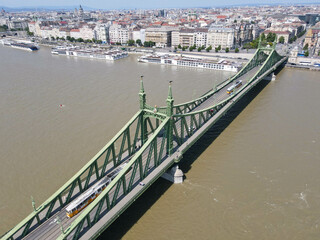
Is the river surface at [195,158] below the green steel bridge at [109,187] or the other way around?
below

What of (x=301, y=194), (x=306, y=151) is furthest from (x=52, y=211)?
(x=306, y=151)

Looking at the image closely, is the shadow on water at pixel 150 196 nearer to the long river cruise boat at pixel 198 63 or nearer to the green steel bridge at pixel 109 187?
the green steel bridge at pixel 109 187

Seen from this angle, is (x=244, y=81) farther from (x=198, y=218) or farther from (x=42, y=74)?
(x=42, y=74)

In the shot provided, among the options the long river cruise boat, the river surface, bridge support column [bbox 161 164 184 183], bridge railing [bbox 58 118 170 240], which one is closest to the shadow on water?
the river surface

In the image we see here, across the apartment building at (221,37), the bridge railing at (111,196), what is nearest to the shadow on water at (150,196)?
the bridge railing at (111,196)

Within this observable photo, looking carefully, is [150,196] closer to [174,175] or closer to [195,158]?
[174,175]
